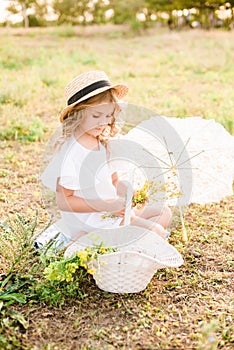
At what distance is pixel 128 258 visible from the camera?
2268 mm

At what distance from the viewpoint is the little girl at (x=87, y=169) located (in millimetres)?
2699

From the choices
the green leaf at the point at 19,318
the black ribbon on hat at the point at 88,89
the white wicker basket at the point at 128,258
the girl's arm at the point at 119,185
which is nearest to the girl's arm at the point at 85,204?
the white wicker basket at the point at 128,258

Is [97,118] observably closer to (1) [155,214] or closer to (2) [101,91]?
(2) [101,91]

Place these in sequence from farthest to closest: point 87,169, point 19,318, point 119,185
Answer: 1. point 119,185
2. point 87,169
3. point 19,318

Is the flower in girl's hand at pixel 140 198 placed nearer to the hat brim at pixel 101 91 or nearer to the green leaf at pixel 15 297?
the hat brim at pixel 101 91

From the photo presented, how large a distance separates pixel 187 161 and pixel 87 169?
766 mm

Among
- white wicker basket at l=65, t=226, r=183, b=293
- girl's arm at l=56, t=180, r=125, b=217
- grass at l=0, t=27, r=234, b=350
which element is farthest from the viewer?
girl's arm at l=56, t=180, r=125, b=217

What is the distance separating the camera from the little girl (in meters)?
2.70

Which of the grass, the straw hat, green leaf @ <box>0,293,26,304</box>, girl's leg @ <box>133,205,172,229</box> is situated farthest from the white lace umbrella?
green leaf @ <box>0,293,26,304</box>

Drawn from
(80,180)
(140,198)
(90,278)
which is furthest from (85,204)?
(90,278)

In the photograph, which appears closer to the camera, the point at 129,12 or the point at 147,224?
the point at 147,224

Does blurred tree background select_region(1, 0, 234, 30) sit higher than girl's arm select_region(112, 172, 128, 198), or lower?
higher

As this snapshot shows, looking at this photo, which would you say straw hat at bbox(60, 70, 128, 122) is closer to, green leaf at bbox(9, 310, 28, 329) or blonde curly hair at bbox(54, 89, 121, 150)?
blonde curly hair at bbox(54, 89, 121, 150)

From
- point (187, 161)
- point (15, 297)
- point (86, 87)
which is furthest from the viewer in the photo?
point (187, 161)
